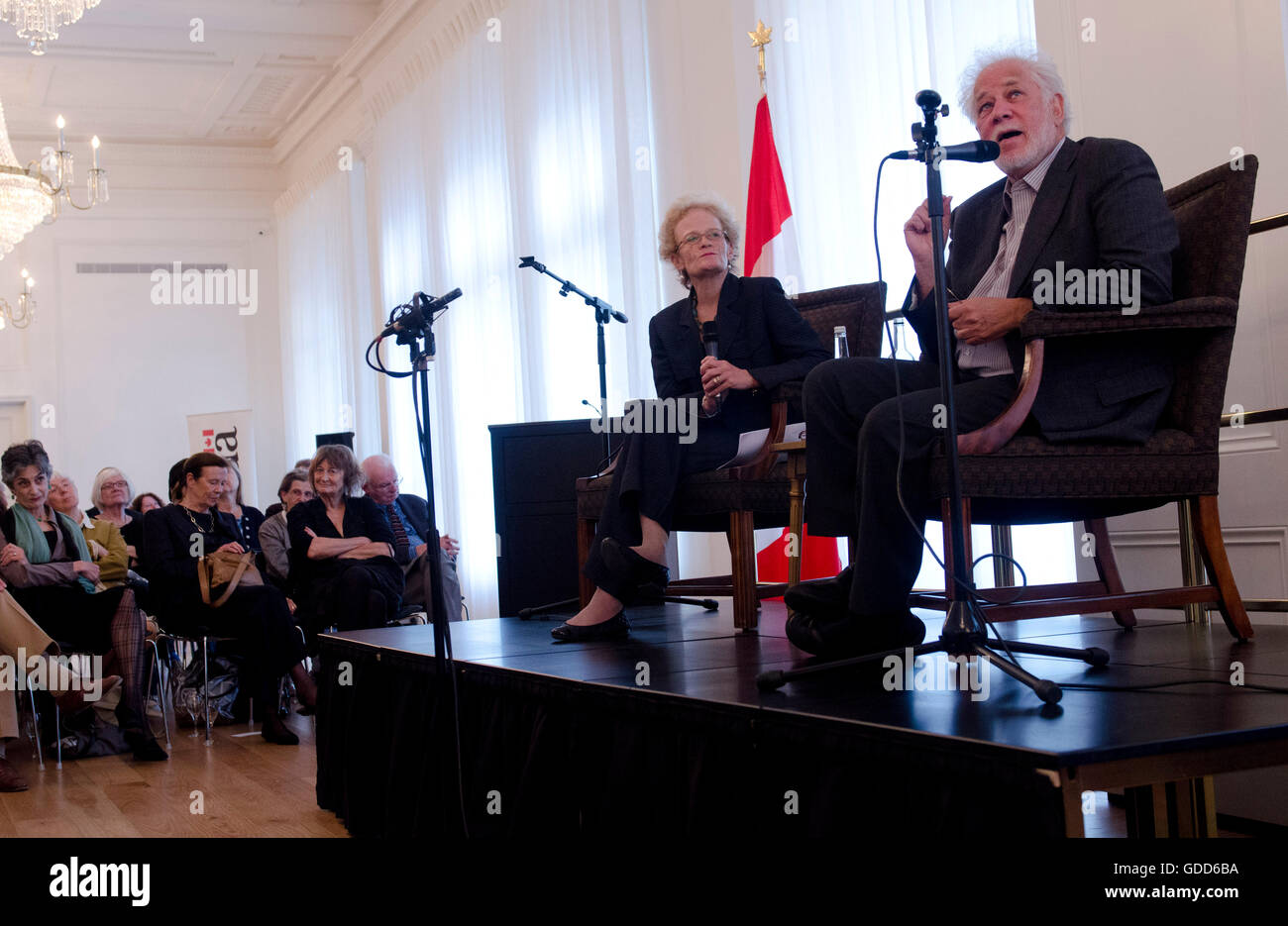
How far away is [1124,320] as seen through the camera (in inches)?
80.7

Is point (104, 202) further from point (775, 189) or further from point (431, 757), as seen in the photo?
point (431, 757)

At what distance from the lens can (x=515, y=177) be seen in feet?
21.8

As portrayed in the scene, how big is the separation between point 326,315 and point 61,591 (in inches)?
222

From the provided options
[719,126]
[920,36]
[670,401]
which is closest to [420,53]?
[719,126]

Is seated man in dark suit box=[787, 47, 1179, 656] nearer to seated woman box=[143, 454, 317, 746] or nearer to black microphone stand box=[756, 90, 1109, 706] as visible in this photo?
black microphone stand box=[756, 90, 1109, 706]

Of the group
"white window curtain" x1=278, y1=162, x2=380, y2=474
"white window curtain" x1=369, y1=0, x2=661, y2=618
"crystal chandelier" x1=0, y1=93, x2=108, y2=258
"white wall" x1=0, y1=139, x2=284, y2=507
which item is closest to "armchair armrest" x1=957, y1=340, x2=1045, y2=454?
"white window curtain" x1=369, y1=0, x2=661, y2=618

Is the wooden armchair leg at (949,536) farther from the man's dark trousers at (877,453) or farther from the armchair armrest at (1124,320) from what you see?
the armchair armrest at (1124,320)

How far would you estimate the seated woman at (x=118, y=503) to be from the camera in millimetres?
5621

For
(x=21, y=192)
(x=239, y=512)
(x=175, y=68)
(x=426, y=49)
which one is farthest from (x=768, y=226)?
(x=175, y=68)

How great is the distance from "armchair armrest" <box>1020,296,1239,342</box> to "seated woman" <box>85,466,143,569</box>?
4711 millimetres

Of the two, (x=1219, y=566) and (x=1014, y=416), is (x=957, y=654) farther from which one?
(x=1219, y=566)

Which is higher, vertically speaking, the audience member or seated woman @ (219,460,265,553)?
seated woman @ (219,460,265,553)

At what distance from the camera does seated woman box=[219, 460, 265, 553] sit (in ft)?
17.4

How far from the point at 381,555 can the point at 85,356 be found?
6454 mm
